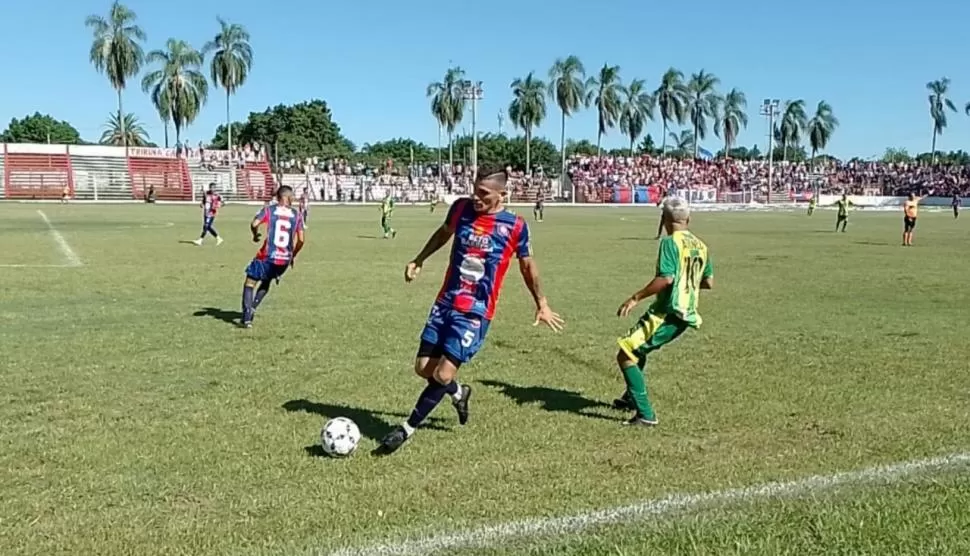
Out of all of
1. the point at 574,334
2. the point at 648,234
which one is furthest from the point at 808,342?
the point at 648,234

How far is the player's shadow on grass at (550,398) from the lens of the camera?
287 inches

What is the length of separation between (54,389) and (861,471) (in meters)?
6.12

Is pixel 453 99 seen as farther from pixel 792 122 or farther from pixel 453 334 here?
pixel 453 334

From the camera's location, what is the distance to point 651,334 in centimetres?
680

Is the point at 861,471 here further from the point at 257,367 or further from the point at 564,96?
the point at 564,96

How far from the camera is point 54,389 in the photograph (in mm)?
7684

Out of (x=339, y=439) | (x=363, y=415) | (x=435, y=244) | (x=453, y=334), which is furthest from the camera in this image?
(x=363, y=415)

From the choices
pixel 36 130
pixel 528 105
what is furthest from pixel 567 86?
pixel 36 130

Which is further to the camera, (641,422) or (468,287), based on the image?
(641,422)

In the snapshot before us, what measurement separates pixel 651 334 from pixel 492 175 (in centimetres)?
177

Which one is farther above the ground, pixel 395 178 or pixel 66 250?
pixel 395 178

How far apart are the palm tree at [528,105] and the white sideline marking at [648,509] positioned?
94228 millimetres

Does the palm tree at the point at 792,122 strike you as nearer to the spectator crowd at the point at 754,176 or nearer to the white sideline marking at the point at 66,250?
the spectator crowd at the point at 754,176

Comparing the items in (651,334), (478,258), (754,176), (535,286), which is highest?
(754,176)
